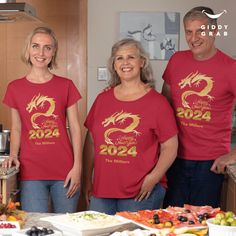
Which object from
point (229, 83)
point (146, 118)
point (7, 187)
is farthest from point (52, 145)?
point (229, 83)

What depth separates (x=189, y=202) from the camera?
8.67 feet

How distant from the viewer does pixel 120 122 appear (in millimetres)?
2398

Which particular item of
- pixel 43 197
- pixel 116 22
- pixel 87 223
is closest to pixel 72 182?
pixel 43 197

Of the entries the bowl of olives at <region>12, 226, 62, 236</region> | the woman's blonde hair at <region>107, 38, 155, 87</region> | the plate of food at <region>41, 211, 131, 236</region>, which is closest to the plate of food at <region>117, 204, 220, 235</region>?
the plate of food at <region>41, 211, 131, 236</region>

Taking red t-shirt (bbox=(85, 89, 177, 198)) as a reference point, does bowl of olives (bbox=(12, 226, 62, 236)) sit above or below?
below

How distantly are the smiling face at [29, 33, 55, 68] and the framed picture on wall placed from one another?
1360mm

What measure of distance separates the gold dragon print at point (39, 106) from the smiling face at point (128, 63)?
0.38 metres

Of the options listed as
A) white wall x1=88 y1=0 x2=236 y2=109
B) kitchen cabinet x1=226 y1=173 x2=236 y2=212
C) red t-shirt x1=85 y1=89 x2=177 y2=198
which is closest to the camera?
red t-shirt x1=85 y1=89 x2=177 y2=198

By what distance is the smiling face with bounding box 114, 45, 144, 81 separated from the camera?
8.02ft

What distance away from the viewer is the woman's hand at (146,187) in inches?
93.7

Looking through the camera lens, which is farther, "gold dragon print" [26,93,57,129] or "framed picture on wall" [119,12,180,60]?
"framed picture on wall" [119,12,180,60]

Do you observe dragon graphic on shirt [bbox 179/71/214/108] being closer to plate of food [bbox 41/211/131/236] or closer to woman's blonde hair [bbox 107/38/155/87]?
woman's blonde hair [bbox 107/38/155/87]

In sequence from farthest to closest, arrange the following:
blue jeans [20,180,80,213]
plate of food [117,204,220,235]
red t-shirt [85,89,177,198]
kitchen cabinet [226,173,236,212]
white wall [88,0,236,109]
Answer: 1. white wall [88,0,236,109]
2. kitchen cabinet [226,173,236,212]
3. blue jeans [20,180,80,213]
4. red t-shirt [85,89,177,198]
5. plate of food [117,204,220,235]

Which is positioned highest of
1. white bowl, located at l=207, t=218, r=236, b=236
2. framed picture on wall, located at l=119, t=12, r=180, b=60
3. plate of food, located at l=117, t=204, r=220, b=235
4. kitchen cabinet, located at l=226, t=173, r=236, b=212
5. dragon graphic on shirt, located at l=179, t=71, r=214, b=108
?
framed picture on wall, located at l=119, t=12, r=180, b=60
